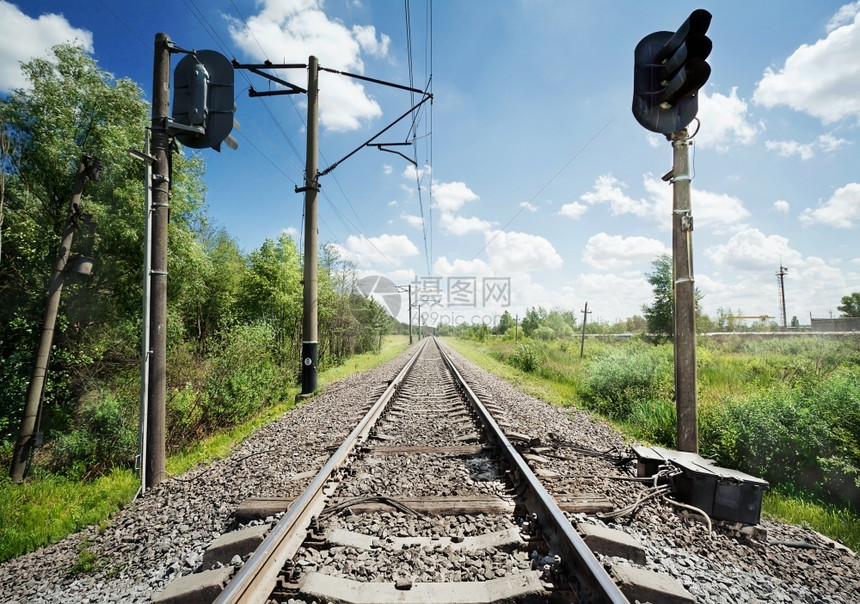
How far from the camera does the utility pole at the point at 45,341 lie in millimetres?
7289

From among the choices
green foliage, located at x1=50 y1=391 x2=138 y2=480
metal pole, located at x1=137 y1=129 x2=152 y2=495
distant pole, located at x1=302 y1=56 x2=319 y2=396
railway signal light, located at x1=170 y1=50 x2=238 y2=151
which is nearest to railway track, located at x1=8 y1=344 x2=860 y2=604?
metal pole, located at x1=137 y1=129 x2=152 y2=495

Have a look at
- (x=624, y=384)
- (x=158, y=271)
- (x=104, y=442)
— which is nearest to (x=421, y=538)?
(x=158, y=271)

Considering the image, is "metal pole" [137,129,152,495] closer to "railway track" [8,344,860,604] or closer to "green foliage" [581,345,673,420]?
"railway track" [8,344,860,604]

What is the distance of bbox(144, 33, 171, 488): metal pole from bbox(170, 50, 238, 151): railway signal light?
15 centimetres

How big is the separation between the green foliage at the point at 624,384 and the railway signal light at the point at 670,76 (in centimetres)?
527

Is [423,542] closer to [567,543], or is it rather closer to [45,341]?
[567,543]

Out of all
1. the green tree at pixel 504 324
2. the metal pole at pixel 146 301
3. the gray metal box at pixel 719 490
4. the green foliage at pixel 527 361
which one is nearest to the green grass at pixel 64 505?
the metal pole at pixel 146 301

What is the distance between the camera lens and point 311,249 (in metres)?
9.56

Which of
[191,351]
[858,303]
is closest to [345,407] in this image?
[191,351]

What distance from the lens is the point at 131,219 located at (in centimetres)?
1229

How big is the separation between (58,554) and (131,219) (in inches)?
477

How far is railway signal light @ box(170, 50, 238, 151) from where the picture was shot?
4219 millimetres

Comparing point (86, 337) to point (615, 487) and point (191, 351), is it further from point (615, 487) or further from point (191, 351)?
point (615, 487)

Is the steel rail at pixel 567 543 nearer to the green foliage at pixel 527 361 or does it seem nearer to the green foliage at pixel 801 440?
the green foliage at pixel 801 440
